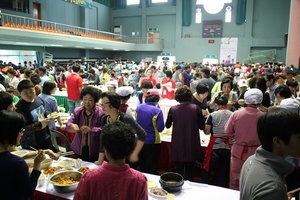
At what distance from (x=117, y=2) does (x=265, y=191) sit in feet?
78.0

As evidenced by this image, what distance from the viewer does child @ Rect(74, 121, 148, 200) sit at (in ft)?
4.26

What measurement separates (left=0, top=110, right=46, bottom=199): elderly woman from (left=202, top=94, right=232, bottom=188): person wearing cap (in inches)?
76.7

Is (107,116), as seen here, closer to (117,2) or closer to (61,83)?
(61,83)

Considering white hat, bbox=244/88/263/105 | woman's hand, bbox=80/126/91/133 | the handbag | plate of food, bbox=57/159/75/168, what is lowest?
plate of food, bbox=57/159/75/168

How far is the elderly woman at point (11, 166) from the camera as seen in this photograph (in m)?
1.46

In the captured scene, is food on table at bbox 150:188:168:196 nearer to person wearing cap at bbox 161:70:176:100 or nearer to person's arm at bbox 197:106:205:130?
person's arm at bbox 197:106:205:130

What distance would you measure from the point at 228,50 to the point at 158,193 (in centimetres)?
1882

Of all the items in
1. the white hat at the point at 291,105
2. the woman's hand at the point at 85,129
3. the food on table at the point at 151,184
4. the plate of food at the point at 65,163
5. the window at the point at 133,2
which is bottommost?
the food on table at the point at 151,184

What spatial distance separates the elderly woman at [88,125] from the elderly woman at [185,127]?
865 millimetres

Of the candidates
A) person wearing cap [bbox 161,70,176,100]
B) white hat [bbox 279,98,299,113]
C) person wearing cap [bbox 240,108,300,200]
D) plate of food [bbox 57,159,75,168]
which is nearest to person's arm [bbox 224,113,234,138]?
white hat [bbox 279,98,299,113]

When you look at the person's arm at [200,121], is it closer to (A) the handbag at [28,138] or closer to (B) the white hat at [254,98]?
(B) the white hat at [254,98]

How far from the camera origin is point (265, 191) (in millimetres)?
1052

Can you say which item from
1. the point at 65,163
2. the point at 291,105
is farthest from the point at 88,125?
the point at 291,105

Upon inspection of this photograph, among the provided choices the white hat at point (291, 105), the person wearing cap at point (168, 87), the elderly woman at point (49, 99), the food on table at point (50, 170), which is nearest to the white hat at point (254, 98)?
the white hat at point (291, 105)
